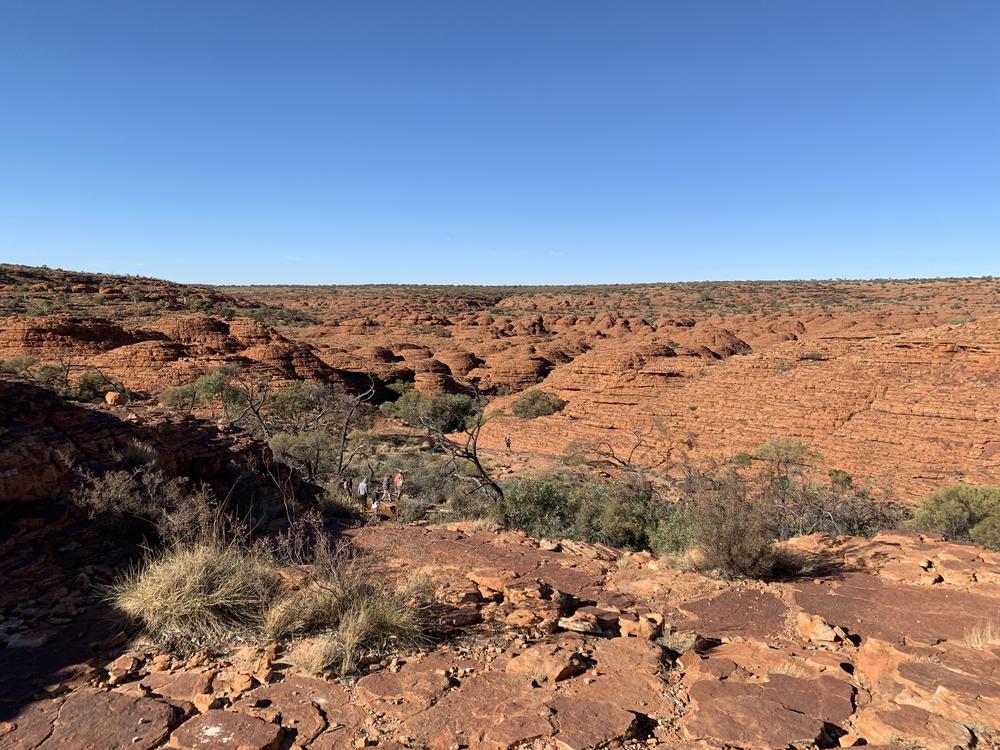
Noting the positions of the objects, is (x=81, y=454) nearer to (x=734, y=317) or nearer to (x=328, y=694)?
(x=328, y=694)

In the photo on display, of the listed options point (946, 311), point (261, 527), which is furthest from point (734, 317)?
point (261, 527)

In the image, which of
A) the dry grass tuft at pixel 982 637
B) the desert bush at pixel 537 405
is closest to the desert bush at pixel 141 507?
the dry grass tuft at pixel 982 637

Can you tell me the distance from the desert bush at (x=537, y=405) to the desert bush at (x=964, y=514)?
16.3 meters

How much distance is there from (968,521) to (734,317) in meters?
41.3

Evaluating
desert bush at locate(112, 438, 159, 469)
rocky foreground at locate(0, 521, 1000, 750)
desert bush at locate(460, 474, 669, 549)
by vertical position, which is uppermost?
desert bush at locate(112, 438, 159, 469)

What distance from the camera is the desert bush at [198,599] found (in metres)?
3.87

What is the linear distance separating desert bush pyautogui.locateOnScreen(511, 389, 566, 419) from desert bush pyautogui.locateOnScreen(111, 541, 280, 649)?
22.6 meters

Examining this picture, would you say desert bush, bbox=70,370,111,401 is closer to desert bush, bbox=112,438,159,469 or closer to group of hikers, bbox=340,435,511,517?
group of hikers, bbox=340,435,511,517

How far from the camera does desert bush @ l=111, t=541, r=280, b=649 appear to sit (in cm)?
387

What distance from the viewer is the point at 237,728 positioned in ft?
9.54

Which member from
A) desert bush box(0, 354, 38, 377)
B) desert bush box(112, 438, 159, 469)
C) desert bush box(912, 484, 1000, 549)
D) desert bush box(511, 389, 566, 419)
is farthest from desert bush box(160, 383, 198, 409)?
desert bush box(912, 484, 1000, 549)

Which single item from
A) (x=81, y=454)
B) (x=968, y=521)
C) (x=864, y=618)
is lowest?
(x=968, y=521)

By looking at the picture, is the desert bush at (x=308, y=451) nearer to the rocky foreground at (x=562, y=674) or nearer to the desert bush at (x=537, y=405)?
the rocky foreground at (x=562, y=674)

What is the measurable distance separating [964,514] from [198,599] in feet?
41.3
